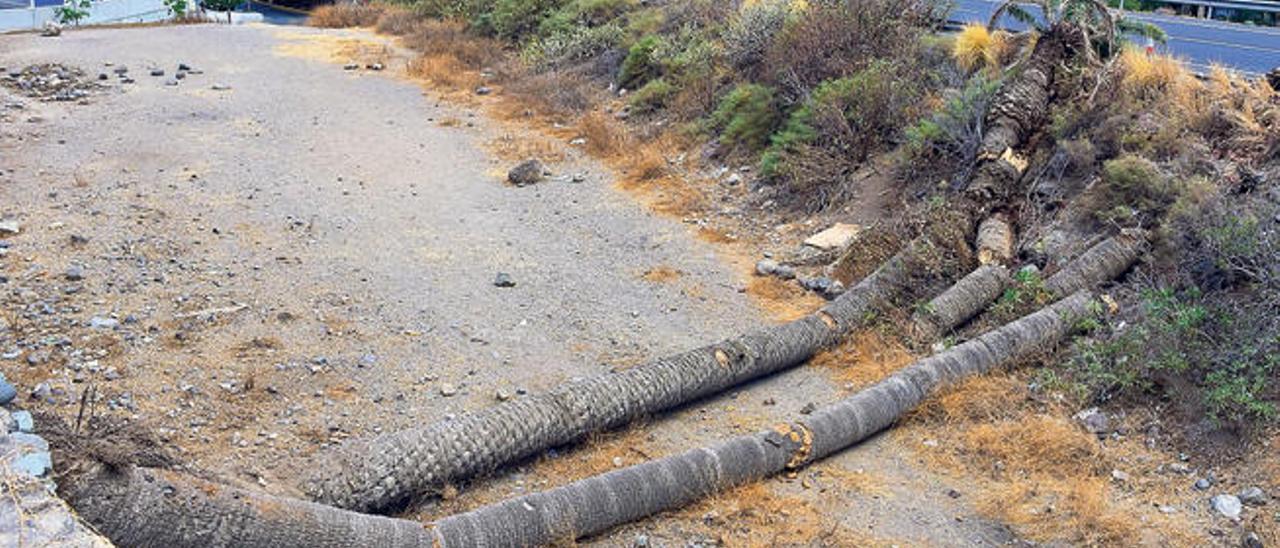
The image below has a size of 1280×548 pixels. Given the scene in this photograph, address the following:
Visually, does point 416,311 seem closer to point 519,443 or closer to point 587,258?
point 587,258

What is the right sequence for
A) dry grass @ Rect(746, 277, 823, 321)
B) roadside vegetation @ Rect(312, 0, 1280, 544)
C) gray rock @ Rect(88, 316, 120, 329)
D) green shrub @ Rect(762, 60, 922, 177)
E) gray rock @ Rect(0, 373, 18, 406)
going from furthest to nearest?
green shrub @ Rect(762, 60, 922, 177) → dry grass @ Rect(746, 277, 823, 321) → gray rock @ Rect(88, 316, 120, 329) → roadside vegetation @ Rect(312, 0, 1280, 544) → gray rock @ Rect(0, 373, 18, 406)

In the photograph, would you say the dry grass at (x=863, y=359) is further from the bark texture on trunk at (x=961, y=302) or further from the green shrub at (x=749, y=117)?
the green shrub at (x=749, y=117)

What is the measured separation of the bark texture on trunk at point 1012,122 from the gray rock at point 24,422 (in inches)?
280

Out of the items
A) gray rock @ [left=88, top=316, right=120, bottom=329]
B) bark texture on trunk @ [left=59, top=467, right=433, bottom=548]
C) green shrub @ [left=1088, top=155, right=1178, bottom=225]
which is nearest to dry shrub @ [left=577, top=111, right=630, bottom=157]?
green shrub @ [left=1088, top=155, right=1178, bottom=225]

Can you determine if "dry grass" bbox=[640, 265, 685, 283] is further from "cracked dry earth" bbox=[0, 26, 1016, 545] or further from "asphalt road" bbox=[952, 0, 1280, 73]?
"asphalt road" bbox=[952, 0, 1280, 73]

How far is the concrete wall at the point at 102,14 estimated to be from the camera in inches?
932

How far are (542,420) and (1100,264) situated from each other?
171 inches

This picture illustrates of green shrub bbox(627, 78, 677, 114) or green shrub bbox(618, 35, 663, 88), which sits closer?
green shrub bbox(627, 78, 677, 114)

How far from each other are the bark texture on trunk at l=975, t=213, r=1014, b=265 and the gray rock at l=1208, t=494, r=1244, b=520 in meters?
2.85

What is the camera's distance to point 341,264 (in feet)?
30.0

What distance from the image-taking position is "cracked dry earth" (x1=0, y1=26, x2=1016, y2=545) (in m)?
5.96

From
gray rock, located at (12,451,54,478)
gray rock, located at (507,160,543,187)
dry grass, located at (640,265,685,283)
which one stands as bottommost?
dry grass, located at (640,265,685,283)

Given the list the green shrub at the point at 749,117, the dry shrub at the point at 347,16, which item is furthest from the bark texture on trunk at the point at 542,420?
the dry shrub at the point at 347,16

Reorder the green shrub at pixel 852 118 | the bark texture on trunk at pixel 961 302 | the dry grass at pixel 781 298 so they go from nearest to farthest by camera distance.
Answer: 1. the bark texture on trunk at pixel 961 302
2. the dry grass at pixel 781 298
3. the green shrub at pixel 852 118
